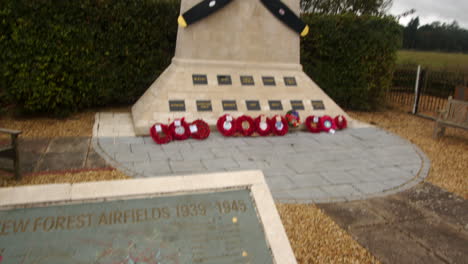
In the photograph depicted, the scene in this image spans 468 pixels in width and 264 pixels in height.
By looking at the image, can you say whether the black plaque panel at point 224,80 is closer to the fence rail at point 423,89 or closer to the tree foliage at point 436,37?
the fence rail at point 423,89

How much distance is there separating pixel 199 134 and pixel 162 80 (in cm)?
192

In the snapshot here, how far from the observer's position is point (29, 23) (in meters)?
7.14

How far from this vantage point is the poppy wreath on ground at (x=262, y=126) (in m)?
7.02

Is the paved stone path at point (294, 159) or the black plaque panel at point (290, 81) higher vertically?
the black plaque panel at point (290, 81)

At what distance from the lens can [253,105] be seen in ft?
25.0

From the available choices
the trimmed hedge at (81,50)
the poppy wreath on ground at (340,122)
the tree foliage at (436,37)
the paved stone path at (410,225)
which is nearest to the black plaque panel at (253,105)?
the poppy wreath on ground at (340,122)

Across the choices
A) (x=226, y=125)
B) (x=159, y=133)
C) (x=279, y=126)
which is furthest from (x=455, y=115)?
(x=159, y=133)

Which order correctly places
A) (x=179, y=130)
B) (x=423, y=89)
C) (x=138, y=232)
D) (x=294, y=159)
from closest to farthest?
1. (x=138, y=232)
2. (x=294, y=159)
3. (x=179, y=130)
4. (x=423, y=89)

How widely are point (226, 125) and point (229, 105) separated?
79 cm

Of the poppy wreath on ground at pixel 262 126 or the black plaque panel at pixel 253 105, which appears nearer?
the poppy wreath on ground at pixel 262 126

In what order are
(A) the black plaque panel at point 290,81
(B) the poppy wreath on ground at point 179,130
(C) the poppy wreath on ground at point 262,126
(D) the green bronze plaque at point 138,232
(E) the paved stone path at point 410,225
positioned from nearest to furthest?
(D) the green bronze plaque at point 138,232, (E) the paved stone path at point 410,225, (B) the poppy wreath on ground at point 179,130, (C) the poppy wreath on ground at point 262,126, (A) the black plaque panel at point 290,81

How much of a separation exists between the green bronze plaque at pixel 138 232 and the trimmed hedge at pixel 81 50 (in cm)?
639

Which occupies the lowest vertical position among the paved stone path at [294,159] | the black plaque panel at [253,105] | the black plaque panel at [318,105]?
the paved stone path at [294,159]

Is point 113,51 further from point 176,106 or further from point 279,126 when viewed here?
point 279,126
